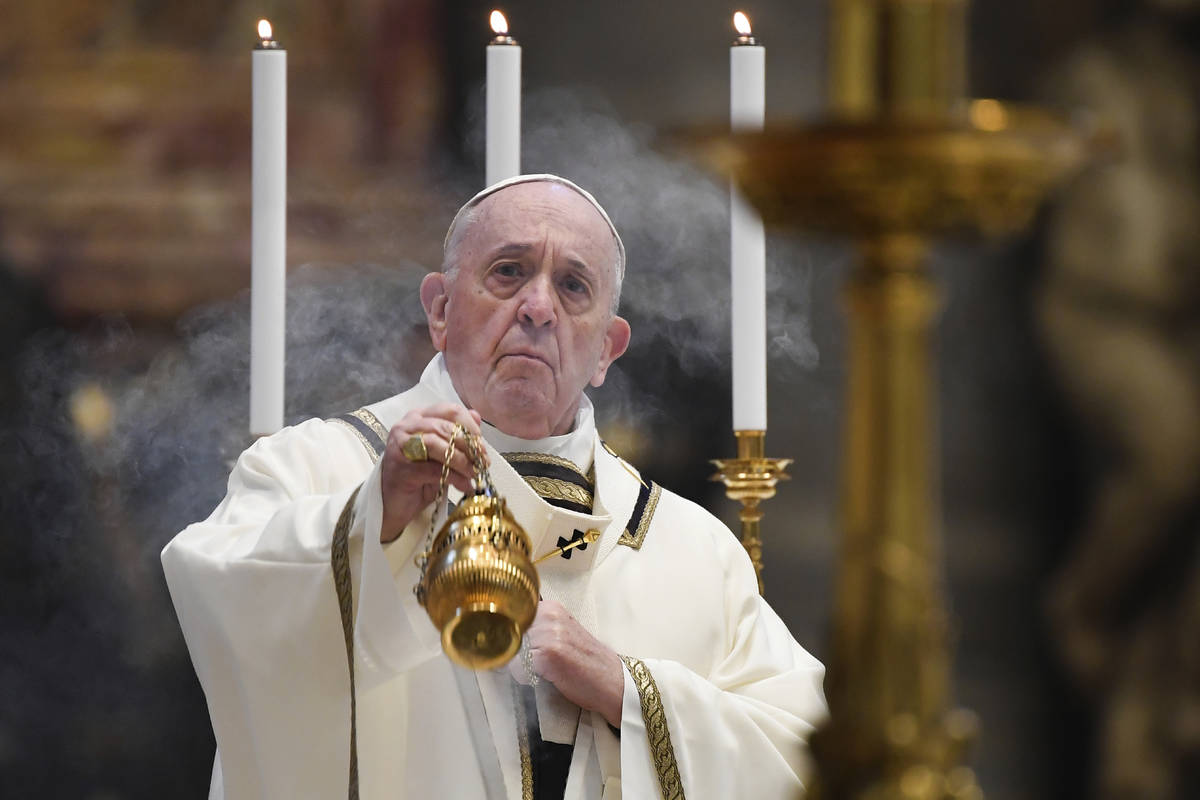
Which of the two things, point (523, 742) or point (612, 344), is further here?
point (612, 344)

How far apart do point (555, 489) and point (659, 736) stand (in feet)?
1.69

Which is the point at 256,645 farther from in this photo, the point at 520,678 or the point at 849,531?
the point at 849,531

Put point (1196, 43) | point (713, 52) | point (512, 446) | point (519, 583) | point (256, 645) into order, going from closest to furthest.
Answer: point (519, 583) → point (256, 645) → point (512, 446) → point (1196, 43) → point (713, 52)

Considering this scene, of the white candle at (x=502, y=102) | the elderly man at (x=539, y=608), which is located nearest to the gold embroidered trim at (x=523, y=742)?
the elderly man at (x=539, y=608)

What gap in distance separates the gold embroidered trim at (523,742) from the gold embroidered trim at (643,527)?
0.45m

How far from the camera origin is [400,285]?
4.64m

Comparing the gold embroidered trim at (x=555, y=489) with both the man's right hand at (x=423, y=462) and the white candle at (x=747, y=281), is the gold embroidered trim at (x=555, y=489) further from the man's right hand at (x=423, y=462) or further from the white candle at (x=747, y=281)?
the man's right hand at (x=423, y=462)

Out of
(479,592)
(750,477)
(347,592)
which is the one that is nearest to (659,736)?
(750,477)

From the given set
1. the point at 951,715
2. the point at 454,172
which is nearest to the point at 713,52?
the point at 454,172

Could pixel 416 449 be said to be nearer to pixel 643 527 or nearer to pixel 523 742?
pixel 523 742

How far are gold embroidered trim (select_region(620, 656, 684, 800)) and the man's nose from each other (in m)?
0.65

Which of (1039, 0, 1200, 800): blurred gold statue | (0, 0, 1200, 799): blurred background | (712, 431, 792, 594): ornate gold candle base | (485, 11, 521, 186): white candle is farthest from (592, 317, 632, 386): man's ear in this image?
(1039, 0, 1200, 800): blurred gold statue

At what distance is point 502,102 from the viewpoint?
312 centimetres

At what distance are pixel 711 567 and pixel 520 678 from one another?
22.4 inches
